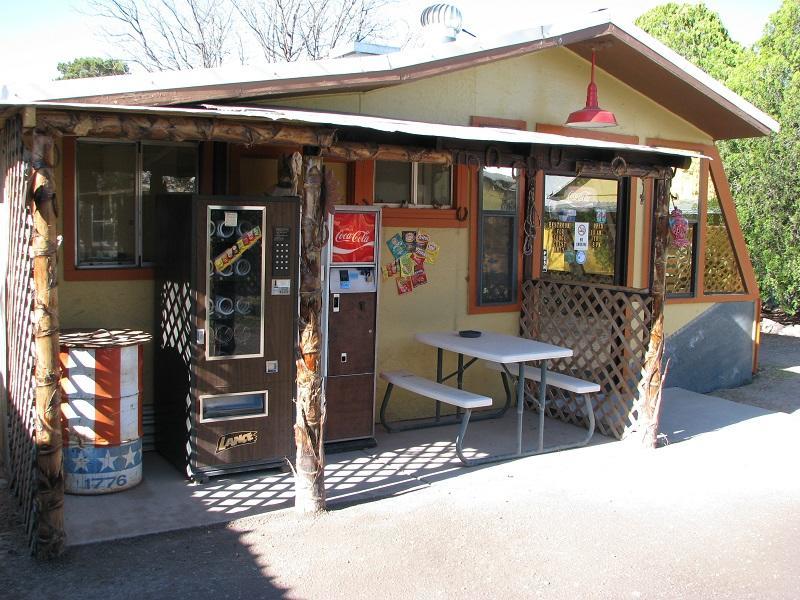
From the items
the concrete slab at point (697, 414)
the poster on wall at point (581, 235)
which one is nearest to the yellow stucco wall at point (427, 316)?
the poster on wall at point (581, 235)

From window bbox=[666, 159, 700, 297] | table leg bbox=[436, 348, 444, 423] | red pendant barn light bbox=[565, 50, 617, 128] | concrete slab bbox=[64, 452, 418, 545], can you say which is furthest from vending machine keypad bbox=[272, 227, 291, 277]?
window bbox=[666, 159, 700, 297]

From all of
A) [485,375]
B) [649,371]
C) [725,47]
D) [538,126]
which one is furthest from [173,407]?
[725,47]

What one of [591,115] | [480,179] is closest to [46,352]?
[480,179]

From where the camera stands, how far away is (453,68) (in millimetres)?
7270

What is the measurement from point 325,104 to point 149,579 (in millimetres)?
4195

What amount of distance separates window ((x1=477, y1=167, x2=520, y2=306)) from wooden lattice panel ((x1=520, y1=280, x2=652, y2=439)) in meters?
0.24

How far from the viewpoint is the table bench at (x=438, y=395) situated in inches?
269

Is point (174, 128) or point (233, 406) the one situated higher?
point (174, 128)

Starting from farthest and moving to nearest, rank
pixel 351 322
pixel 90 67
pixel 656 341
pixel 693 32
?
pixel 90 67 → pixel 693 32 → pixel 656 341 → pixel 351 322

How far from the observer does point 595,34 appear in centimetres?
816

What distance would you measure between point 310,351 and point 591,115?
4.13m

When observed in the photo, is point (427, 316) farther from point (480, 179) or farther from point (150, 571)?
point (150, 571)

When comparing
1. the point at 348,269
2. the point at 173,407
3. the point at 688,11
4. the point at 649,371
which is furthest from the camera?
the point at 688,11

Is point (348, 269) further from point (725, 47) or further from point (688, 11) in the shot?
point (688, 11)
